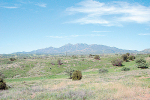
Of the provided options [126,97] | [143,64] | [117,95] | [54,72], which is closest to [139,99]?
[126,97]

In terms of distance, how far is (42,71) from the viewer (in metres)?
51.6

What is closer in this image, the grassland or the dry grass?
the dry grass

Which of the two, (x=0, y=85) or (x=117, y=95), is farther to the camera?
(x=0, y=85)

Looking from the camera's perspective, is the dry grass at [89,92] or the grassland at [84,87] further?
the grassland at [84,87]

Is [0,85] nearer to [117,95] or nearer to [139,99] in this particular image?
[117,95]

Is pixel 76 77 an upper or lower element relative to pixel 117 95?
lower

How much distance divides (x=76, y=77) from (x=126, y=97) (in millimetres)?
16346

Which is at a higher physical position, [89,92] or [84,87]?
[89,92]

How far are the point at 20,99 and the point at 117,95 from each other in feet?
25.3

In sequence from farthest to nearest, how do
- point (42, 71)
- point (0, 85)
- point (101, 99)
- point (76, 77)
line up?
point (42, 71), point (76, 77), point (0, 85), point (101, 99)

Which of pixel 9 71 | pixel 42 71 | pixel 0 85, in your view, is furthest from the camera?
pixel 42 71

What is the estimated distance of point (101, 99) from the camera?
800 centimetres

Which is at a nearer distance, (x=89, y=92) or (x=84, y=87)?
(x=89, y=92)

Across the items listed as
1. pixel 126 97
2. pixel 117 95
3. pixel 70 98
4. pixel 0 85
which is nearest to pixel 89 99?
pixel 70 98
